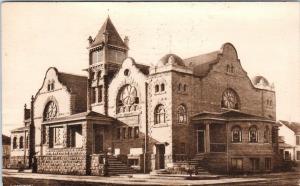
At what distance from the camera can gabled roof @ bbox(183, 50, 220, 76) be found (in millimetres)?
20413

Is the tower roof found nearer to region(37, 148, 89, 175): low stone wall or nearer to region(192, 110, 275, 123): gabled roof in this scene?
region(192, 110, 275, 123): gabled roof

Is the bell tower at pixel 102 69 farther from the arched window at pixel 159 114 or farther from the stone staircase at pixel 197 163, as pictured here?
the stone staircase at pixel 197 163

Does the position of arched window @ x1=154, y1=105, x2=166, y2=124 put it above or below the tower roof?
below

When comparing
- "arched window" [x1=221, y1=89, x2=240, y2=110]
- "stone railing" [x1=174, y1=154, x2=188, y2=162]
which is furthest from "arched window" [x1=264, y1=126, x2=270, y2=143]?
"stone railing" [x1=174, y1=154, x2=188, y2=162]

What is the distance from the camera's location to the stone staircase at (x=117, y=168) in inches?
848

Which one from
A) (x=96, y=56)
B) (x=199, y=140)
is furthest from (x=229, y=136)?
(x=96, y=56)

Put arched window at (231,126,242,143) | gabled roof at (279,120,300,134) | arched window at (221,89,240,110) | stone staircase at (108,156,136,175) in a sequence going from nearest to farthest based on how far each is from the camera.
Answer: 1. gabled roof at (279,120,300,134)
2. stone staircase at (108,156,136,175)
3. arched window at (231,126,242,143)
4. arched window at (221,89,240,110)

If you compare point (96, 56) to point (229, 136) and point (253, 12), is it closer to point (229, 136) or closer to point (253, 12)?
point (229, 136)

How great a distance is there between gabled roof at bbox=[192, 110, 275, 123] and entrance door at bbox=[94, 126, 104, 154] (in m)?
4.08

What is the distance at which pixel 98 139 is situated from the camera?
2362cm

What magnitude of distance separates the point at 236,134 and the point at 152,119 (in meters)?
3.11

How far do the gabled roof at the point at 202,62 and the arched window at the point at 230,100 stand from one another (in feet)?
3.87

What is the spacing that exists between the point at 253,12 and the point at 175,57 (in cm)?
333

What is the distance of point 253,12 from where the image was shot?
18.4m
